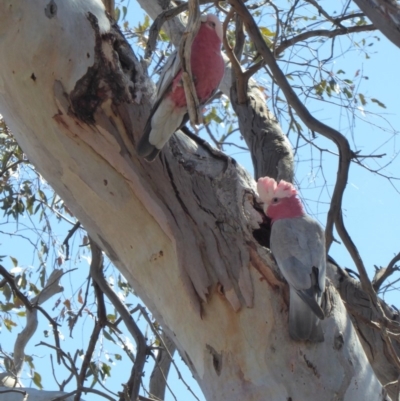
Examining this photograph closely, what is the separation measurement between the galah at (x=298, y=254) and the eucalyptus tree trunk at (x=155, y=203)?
0.04 m

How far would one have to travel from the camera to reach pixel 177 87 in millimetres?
2189

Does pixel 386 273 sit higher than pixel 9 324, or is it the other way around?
pixel 9 324

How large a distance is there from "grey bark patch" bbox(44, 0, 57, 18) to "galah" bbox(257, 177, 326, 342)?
0.85 metres

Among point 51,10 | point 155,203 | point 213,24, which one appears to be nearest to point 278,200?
point 155,203

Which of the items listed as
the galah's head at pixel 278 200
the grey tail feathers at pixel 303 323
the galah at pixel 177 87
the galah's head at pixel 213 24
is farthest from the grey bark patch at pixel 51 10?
the grey tail feathers at pixel 303 323

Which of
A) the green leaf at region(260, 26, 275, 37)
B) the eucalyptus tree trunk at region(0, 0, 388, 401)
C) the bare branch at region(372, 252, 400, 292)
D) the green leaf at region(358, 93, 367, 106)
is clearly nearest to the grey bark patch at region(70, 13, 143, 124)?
the eucalyptus tree trunk at region(0, 0, 388, 401)

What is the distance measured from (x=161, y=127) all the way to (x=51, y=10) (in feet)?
1.63

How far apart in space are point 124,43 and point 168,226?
2.10 ft

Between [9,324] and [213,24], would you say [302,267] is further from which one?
[9,324]

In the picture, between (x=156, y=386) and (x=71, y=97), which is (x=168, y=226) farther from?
(x=156, y=386)

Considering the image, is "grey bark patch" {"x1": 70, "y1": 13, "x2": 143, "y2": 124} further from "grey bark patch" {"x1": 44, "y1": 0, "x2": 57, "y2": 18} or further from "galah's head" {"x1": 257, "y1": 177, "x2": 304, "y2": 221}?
"galah's head" {"x1": 257, "y1": 177, "x2": 304, "y2": 221}

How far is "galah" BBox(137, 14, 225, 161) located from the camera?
193 cm

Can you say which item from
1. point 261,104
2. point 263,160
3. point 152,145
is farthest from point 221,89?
point 152,145

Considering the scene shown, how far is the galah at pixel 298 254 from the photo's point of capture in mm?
1725
